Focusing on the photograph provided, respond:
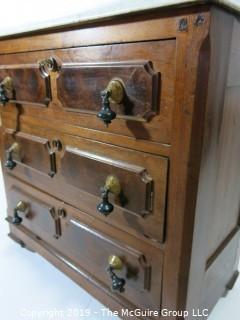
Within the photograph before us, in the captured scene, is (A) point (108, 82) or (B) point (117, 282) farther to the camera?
(B) point (117, 282)

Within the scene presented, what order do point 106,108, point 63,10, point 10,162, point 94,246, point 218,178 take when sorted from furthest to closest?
point 63,10, point 10,162, point 94,246, point 218,178, point 106,108

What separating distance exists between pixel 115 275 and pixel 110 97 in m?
0.47

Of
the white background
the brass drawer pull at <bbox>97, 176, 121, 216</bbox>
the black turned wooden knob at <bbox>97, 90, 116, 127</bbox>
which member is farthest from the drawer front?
the white background

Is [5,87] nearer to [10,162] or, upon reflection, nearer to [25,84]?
[25,84]

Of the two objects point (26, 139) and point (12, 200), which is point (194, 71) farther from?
point (12, 200)

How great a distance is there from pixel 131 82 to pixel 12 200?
2.66 ft

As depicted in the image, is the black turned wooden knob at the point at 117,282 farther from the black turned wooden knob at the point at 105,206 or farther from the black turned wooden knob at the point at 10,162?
the black turned wooden knob at the point at 10,162

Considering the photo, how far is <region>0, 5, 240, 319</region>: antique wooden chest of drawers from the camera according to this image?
47 centimetres

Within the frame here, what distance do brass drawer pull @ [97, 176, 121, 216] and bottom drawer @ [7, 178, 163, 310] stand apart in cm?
13

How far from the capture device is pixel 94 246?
78cm

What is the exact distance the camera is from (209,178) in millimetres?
558

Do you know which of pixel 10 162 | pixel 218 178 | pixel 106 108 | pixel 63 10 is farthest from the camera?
pixel 63 10

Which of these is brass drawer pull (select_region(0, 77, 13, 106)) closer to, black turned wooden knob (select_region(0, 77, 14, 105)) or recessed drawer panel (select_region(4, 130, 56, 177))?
black turned wooden knob (select_region(0, 77, 14, 105))

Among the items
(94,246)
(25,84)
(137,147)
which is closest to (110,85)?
(137,147)
